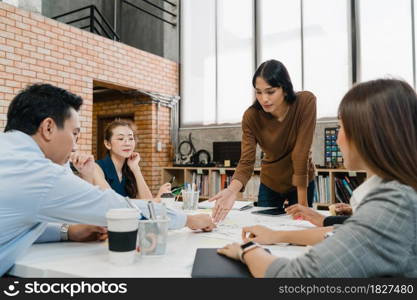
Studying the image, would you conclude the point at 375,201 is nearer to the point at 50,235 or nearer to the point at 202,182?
the point at 50,235

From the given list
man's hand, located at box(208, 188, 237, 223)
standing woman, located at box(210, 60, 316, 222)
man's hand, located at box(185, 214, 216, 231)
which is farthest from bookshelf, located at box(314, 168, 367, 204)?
man's hand, located at box(185, 214, 216, 231)

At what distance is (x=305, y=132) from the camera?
196cm

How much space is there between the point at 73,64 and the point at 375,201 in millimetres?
4150

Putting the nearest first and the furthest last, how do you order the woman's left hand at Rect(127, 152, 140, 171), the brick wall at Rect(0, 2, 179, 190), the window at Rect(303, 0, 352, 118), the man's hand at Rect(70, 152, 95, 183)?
1. the man's hand at Rect(70, 152, 95, 183)
2. the woman's left hand at Rect(127, 152, 140, 171)
3. the brick wall at Rect(0, 2, 179, 190)
4. the window at Rect(303, 0, 352, 118)

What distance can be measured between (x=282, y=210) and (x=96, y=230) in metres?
0.97

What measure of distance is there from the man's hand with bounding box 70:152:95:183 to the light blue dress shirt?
82 centimetres

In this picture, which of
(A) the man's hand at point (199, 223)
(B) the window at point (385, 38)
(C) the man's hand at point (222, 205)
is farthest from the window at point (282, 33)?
(A) the man's hand at point (199, 223)

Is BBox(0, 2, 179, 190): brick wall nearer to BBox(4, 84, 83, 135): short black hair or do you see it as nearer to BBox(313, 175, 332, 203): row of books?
BBox(313, 175, 332, 203): row of books

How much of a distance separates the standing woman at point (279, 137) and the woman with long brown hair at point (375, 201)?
102 centimetres

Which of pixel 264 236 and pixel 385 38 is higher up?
pixel 385 38

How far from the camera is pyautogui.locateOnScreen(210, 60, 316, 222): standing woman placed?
1.94 m

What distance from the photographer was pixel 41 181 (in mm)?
908

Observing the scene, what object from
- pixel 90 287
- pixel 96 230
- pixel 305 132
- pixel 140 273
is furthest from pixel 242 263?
pixel 305 132

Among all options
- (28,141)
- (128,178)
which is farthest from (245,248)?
(128,178)
